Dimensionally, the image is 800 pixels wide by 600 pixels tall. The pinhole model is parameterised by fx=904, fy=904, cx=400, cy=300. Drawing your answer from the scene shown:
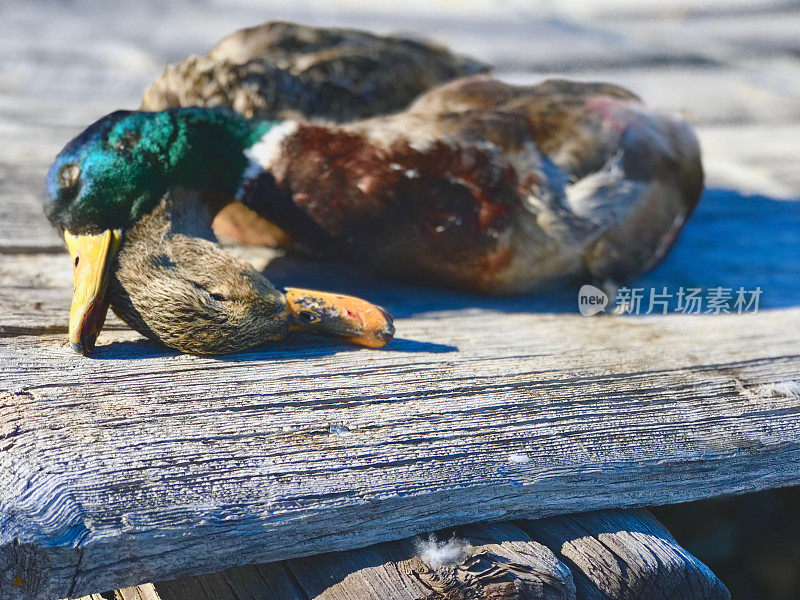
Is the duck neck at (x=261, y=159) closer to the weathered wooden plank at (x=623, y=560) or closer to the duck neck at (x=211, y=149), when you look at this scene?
the duck neck at (x=211, y=149)

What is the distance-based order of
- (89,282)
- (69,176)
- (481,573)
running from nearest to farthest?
(481,573) < (89,282) < (69,176)

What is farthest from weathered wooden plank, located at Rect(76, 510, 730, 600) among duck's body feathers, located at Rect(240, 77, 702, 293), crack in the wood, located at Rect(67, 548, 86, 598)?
duck's body feathers, located at Rect(240, 77, 702, 293)

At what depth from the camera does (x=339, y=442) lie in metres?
1.67

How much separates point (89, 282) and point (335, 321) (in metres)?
0.55

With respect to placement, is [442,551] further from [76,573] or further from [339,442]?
[76,573]

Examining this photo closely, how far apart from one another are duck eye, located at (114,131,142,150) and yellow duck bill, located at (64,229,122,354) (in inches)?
9.8

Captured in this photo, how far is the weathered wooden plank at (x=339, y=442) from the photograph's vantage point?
4.72 ft

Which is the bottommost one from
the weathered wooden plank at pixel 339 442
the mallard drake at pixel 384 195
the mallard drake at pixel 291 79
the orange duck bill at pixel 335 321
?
the weathered wooden plank at pixel 339 442

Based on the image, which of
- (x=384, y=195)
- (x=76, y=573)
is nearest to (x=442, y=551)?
(x=76, y=573)

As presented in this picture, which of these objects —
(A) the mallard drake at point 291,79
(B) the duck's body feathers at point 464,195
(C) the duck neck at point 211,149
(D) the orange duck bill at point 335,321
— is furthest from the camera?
(A) the mallard drake at point 291,79

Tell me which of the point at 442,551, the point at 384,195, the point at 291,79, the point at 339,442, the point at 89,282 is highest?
the point at 291,79

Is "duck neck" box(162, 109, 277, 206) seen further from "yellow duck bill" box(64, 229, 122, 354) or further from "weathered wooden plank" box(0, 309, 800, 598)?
→ "weathered wooden plank" box(0, 309, 800, 598)

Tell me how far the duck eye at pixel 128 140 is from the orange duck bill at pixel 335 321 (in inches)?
23.9

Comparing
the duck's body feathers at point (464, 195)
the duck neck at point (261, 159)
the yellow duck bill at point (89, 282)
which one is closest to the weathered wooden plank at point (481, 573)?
the yellow duck bill at point (89, 282)
